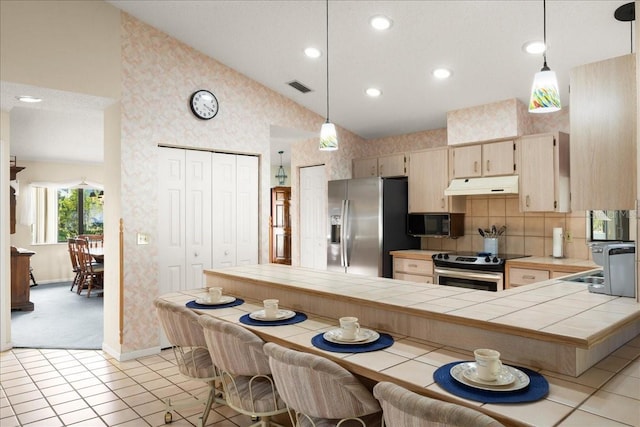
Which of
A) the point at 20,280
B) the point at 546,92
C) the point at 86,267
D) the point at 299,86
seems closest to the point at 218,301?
the point at 546,92

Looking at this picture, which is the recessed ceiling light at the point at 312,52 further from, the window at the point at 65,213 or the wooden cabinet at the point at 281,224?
the window at the point at 65,213

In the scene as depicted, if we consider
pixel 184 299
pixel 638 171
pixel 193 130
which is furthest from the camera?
pixel 193 130

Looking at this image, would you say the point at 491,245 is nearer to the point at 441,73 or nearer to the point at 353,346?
the point at 441,73

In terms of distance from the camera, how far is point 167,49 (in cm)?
431

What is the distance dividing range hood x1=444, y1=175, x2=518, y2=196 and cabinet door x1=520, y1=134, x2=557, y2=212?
0.11 metres

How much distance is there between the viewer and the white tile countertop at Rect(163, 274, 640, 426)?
1.25 m

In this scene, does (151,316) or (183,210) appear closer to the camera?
(151,316)

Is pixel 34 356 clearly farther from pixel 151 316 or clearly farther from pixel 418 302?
pixel 418 302

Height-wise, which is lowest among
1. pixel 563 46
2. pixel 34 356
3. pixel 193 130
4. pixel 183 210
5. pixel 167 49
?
pixel 34 356

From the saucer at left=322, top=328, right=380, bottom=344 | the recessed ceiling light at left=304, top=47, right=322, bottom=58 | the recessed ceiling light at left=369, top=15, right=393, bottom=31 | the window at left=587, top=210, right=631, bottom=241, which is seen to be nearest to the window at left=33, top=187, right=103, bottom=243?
the recessed ceiling light at left=304, top=47, right=322, bottom=58

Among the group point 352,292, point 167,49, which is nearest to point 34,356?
point 167,49

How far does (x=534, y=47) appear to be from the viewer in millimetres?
3451

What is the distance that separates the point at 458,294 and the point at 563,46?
2308mm

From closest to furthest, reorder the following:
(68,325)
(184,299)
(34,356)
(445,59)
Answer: (184,299), (445,59), (34,356), (68,325)
